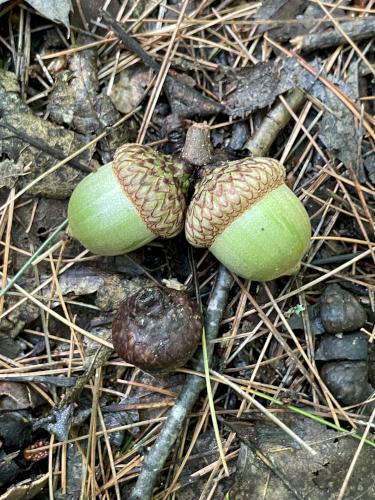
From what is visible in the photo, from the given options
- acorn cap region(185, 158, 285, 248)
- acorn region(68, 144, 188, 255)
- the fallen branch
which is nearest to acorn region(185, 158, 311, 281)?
acorn cap region(185, 158, 285, 248)

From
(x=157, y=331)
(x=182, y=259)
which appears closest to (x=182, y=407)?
(x=157, y=331)

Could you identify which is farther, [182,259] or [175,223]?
[182,259]

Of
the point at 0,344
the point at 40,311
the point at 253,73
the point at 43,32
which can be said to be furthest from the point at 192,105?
the point at 0,344

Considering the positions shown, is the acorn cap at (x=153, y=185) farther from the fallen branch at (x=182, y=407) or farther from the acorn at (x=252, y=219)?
the fallen branch at (x=182, y=407)

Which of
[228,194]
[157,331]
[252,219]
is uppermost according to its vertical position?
[228,194]

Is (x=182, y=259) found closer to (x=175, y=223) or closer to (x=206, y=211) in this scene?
(x=175, y=223)

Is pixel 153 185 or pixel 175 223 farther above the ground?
pixel 153 185

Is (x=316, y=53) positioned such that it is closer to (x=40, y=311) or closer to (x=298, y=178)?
(x=298, y=178)
